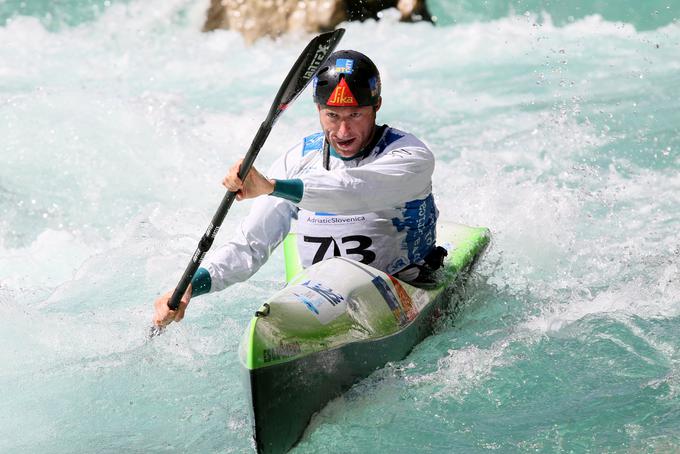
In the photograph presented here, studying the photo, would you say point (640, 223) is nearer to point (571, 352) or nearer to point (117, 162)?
point (571, 352)

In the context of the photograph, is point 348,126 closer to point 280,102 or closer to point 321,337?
point 280,102

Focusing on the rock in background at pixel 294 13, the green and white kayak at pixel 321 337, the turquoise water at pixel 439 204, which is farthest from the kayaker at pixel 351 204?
the rock in background at pixel 294 13

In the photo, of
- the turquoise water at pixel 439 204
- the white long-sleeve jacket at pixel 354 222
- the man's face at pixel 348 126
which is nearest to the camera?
the turquoise water at pixel 439 204

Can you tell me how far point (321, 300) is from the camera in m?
3.74

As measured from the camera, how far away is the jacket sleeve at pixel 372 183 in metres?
3.69

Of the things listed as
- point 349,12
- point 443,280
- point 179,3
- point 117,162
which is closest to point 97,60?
point 179,3

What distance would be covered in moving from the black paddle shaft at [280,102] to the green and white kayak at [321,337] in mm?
352

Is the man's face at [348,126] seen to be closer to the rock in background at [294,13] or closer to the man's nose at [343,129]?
the man's nose at [343,129]

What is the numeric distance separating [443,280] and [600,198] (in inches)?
124

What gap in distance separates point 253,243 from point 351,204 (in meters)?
0.68

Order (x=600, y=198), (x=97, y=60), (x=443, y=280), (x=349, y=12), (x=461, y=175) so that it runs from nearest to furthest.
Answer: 1. (x=443, y=280)
2. (x=600, y=198)
3. (x=461, y=175)
4. (x=97, y=60)
5. (x=349, y=12)

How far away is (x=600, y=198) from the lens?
7398 mm

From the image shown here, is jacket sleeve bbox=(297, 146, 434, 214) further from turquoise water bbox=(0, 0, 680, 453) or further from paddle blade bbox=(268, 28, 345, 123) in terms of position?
turquoise water bbox=(0, 0, 680, 453)

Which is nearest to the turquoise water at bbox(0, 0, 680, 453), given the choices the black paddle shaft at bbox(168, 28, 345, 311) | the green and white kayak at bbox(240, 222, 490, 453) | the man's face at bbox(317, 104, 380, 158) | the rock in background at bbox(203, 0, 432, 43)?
the green and white kayak at bbox(240, 222, 490, 453)
